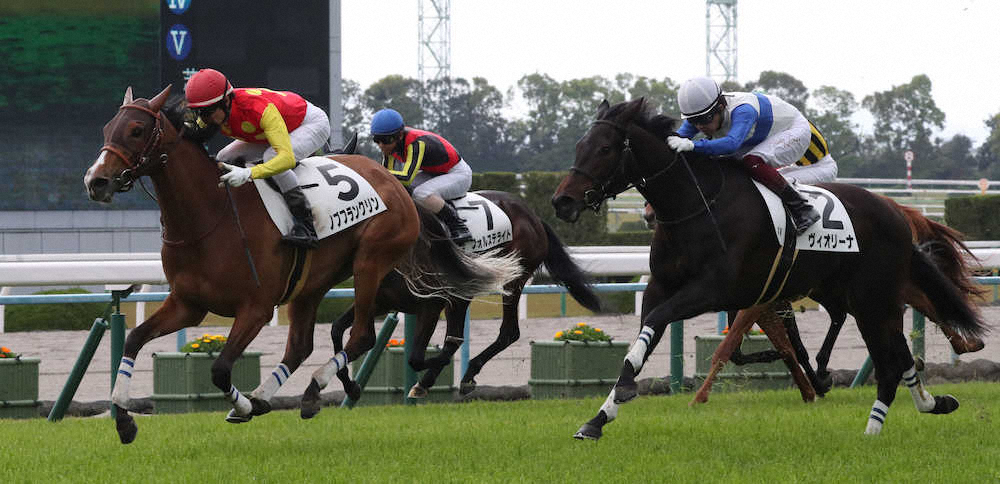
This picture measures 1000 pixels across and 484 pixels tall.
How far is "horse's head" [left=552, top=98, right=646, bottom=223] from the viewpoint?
5.45 meters

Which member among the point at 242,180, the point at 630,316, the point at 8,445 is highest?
the point at 242,180

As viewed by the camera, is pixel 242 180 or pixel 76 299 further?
pixel 76 299

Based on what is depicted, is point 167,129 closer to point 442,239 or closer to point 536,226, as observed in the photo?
point 442,239

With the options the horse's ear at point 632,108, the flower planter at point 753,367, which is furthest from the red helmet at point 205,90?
the flower planter at point 753,367

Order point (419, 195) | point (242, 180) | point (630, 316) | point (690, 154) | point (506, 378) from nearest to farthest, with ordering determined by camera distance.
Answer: point (242, 180) → point (690, 154) → point (419, 195) → point (506, 378) → point (630, 316)

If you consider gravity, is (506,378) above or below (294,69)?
below

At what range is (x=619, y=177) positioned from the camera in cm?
562

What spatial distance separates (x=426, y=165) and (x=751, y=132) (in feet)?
7.02

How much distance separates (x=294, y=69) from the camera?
12617 millimetres

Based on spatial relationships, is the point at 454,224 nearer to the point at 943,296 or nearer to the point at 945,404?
the point at 943,296

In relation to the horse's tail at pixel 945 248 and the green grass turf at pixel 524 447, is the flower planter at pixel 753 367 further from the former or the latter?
the horse's tail at pixel 945 248

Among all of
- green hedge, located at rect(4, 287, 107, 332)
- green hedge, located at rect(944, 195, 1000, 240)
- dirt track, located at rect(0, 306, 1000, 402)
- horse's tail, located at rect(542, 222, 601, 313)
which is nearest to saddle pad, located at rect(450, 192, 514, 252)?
horse's tail, located at rect(542, 222, 601, 313)

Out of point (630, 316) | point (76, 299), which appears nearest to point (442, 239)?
point (76, 299)

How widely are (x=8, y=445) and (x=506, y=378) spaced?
4.28 metres
